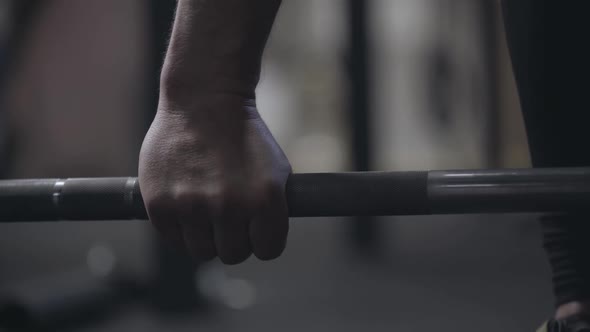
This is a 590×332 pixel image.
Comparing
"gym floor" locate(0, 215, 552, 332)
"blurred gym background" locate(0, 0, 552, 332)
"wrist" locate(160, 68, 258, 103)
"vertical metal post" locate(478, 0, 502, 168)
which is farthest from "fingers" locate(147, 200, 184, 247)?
"vertical metal post" locate(478, 0, 502, 168)

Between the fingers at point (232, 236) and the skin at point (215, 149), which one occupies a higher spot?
the skin at point (215, 149)

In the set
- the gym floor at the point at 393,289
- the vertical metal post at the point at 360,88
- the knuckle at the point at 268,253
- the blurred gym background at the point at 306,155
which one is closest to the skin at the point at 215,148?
the knuckle at the point at 268,253

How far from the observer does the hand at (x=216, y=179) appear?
63 cm

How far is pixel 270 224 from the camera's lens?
0.64 metres

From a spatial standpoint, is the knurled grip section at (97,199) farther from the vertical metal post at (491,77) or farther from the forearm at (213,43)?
the vertical metal post at (491,77)

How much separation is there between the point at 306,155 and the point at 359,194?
5.34 meters

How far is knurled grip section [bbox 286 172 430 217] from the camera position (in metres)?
0.63

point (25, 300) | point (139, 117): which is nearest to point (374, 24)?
point (139, 117)

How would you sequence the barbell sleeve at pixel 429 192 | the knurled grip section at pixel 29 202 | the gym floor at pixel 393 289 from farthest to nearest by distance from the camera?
the gym floor at pixel 393 289 → the knurled grip section at pixel 29 202 → the barbell sleeve at pixel 429 192

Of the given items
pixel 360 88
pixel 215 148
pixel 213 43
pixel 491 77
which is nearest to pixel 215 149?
pixel 215 148

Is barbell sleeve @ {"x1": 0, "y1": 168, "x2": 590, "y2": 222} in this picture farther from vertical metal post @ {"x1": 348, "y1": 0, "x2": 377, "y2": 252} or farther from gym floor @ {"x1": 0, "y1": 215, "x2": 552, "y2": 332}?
vertical metal post @ {"x1": 348, "y1": 0, "x2": 377, "y2": 252}

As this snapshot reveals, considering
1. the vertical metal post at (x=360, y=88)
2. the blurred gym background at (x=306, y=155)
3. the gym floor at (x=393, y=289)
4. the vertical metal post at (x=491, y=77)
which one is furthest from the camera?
the vertical metal post at (x=491, y=77)

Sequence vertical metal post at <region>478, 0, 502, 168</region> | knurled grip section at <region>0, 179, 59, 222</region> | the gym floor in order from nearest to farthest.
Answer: knurled grip section at <region>0, 179, 59, 222</region> → the gym floor → vertical metal post at <region>478, 0, 502, 168</region>

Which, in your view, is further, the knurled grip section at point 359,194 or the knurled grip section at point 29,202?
the knurled grip section at point 29,202
